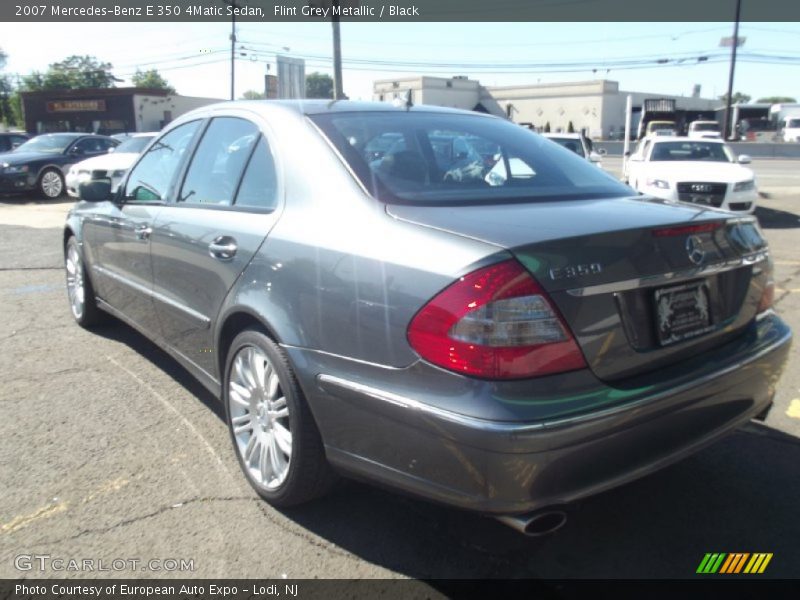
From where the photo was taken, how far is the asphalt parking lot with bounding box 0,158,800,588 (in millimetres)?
2545

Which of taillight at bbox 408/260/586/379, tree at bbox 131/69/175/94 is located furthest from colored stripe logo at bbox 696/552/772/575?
tree at bbox 131/69/175/94

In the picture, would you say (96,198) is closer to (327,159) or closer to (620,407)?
(327,159)

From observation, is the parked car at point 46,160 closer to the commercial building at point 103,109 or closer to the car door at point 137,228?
the car door at point 137,228

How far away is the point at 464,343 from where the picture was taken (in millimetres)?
2076

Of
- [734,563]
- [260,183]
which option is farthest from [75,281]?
[734,563]

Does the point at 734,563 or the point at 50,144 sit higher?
the point at 50,144

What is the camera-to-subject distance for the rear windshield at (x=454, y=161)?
273 cm

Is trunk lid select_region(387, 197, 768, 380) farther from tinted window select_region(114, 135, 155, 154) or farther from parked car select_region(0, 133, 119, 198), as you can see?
parked car select_region(0, 133, 119, 198)

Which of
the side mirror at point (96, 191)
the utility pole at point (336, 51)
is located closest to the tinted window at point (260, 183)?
the side mirror at point (96, 191)

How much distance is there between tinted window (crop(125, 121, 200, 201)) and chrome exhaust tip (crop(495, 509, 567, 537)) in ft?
9.02

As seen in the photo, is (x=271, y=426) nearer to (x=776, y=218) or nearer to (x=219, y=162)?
(x=219, y=162)

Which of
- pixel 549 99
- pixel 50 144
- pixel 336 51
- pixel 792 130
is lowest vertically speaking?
pixel 50 144

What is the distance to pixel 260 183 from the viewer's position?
10.0 ft

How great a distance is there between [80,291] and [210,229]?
2715mm
